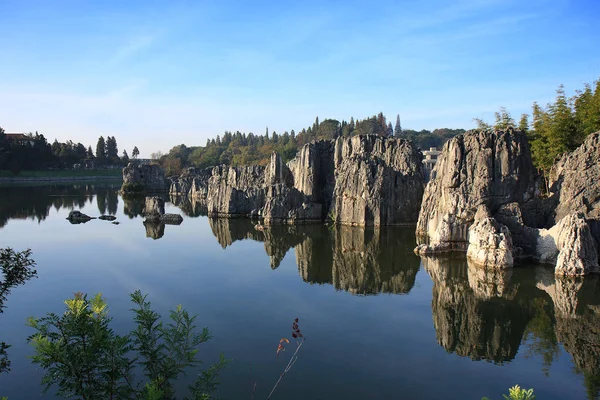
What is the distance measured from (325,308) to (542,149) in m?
23.7

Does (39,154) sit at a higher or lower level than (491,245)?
higher

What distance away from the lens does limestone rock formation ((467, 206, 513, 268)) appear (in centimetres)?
2014

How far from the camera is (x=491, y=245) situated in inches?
808

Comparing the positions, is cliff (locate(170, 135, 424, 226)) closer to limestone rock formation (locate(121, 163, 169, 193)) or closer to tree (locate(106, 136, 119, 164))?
limestone rock formation (locate(121, 163, 169, 193))

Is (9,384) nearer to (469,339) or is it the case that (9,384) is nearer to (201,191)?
(469,339)

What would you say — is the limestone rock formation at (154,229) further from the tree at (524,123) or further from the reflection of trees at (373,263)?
the tree at (524,123)

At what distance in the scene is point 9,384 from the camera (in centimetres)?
1003

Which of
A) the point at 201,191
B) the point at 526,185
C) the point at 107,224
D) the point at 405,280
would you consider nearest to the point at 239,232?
the point at 107,224

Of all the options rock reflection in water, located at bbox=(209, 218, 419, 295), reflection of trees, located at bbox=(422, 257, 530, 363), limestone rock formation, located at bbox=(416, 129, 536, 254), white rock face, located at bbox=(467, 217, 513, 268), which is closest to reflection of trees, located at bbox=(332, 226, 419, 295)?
rock reflection in water, located at bbox=(209, 218, 419, 295)

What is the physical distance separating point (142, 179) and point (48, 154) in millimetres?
33113

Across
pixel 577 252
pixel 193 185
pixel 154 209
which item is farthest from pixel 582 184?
pixel 193 185

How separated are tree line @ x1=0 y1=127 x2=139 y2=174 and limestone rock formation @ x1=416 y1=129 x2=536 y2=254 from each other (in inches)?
3344

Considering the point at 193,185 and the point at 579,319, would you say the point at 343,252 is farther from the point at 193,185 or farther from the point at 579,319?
the point at 193,185

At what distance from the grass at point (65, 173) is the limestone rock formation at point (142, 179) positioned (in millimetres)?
27579
